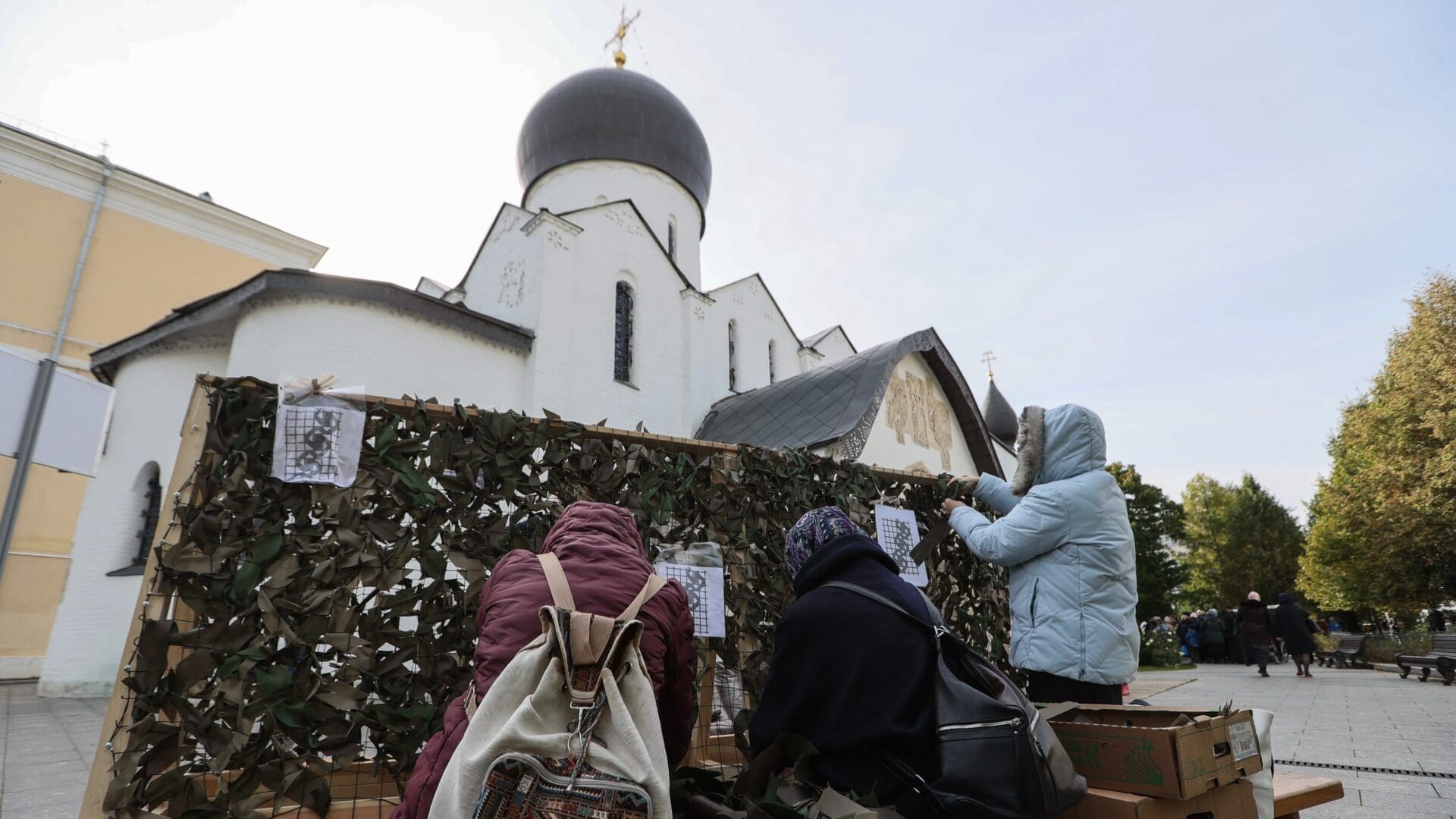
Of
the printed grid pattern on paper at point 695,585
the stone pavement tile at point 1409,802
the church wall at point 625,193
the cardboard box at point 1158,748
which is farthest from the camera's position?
the church wall at point 625,193

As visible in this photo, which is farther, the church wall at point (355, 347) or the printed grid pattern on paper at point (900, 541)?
the church wall at point (355, 347)

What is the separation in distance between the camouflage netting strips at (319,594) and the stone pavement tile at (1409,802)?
15.1 feet

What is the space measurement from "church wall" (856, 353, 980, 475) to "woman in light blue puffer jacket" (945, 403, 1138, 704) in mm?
8499

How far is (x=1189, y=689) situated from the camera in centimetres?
1258

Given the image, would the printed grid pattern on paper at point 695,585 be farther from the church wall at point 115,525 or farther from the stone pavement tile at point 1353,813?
the church wall at point 115,525

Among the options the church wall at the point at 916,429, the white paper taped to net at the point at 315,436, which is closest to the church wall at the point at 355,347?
the church wall at the point at 916,429

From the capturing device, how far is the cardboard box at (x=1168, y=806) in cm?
223

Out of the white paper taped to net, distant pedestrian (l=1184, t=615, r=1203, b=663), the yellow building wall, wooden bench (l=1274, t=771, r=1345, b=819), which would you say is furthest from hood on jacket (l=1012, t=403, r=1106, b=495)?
distant pedestrian (l=1184, t=615, r=1203, b=663)

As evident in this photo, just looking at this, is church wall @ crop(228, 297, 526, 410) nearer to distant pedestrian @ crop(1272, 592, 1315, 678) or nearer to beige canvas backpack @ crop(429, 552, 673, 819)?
beige canvas backpack @ crop(429, 552, 673, 819)

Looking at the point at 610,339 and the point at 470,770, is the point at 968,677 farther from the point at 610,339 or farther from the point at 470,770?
the point at 610,339

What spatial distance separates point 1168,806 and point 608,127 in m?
17.7

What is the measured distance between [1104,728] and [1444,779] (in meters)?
4.56

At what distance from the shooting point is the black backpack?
1999mm

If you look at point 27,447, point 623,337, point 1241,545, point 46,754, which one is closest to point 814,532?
point 27,447
